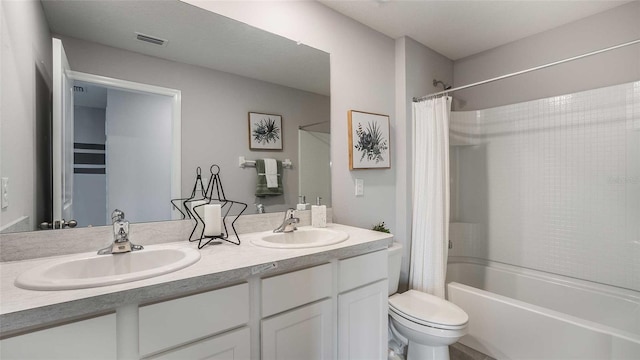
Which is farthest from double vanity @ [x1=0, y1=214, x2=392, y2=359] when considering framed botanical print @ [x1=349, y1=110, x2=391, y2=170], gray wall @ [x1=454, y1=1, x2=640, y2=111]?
gray wall @ [x1=454, y1=1, x2=640, y2=111]

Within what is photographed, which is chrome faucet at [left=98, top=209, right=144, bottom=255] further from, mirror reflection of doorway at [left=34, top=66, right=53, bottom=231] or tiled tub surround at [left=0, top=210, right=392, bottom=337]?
mirror reflection of doorway at [left=34, top=66, right=53, bottom=231]

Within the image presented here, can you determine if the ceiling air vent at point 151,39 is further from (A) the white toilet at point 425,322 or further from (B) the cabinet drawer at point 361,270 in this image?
(A) the white toilet at point 425,322

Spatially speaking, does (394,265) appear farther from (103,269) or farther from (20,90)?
(20,90)

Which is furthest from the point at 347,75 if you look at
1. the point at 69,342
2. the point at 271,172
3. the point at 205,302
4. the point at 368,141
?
the point at 69,342

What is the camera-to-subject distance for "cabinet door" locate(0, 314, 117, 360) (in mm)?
694

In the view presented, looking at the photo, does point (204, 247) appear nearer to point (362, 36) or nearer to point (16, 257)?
point (16, 257)

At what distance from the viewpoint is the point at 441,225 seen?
7.13 feet

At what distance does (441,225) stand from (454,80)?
1632 millimetres

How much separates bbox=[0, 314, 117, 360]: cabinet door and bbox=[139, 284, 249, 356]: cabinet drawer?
83 mm

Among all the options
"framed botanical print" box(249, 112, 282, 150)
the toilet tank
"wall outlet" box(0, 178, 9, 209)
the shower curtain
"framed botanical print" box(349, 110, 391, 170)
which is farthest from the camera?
the shower curtain

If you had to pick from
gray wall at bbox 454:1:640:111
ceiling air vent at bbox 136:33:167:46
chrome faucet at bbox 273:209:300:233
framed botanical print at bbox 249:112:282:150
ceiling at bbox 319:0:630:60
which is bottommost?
chrome faucet at bbox 273:209:300:233

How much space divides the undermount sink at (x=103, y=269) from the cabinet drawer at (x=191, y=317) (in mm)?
118

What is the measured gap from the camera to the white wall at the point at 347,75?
1.74m

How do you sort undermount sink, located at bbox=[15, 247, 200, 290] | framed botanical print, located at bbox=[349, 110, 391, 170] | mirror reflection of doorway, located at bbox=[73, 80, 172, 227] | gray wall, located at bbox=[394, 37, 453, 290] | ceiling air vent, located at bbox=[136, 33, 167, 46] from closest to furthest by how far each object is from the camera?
undermount sink, located at bbox=[15, 247, 200, 290] < mirror reflection of doorway, located at bbox=[73, 80, 172, 227] < ceiling air vent, located at bbox=[136, 33, 167, 46] < framed botanical print, located at bbox=[349, 110, 391, 170] < gray wall, located at bbox=[394, 37, 453, 290]
